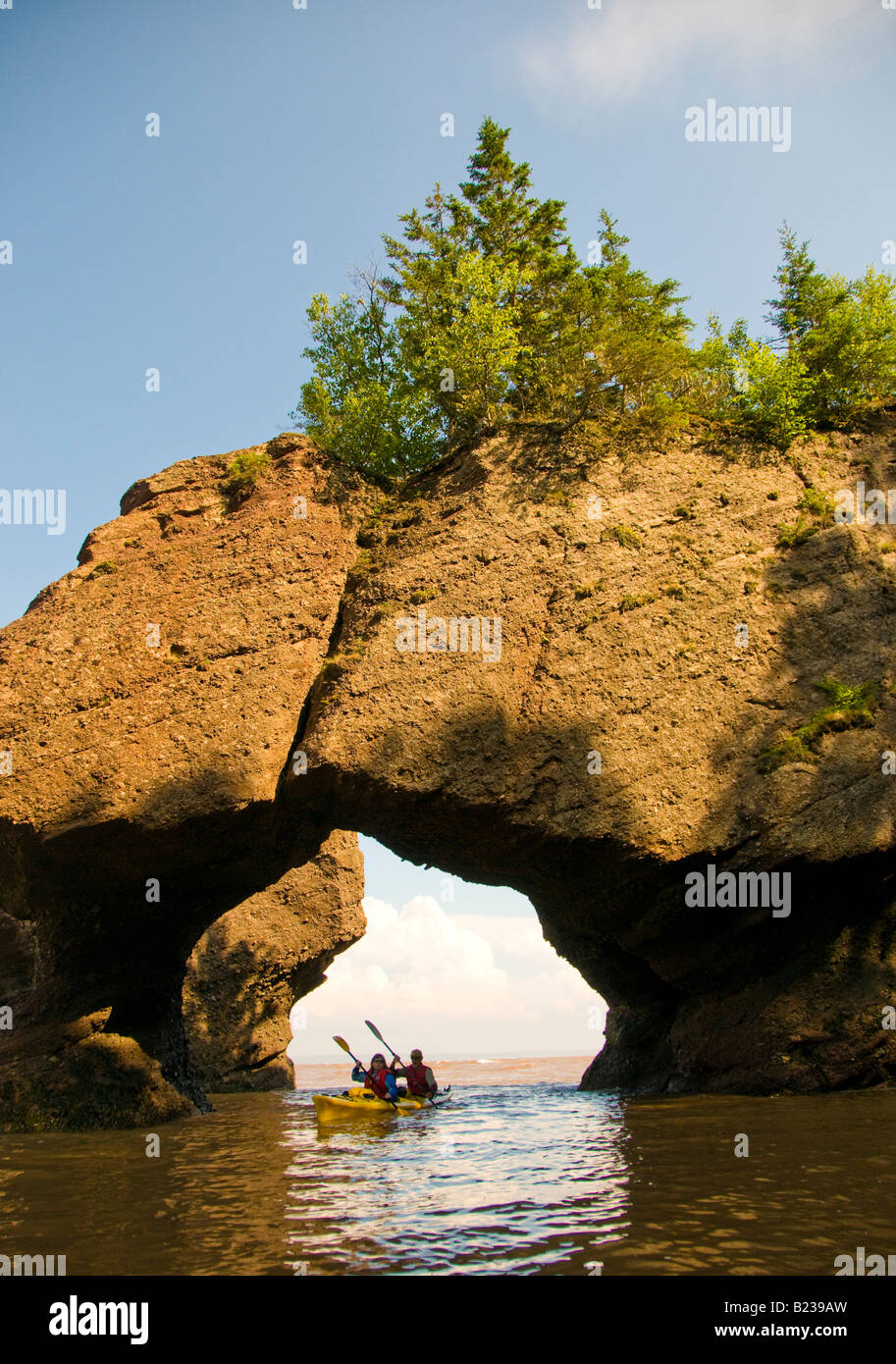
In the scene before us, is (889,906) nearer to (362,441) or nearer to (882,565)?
(882,565)

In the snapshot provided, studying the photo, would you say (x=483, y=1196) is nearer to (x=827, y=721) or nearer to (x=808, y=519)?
(x=827, y=721)

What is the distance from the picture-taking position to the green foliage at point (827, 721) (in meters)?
16.2

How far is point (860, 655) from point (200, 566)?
43.8 feet

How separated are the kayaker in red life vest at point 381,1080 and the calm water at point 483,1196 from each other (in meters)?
3.45

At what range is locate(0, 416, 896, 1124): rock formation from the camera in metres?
15.7

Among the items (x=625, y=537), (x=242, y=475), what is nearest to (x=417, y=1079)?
(x=625, y=537)

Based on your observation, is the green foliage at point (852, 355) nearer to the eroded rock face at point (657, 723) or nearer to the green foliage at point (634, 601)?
the eroded rock face at point (657, 723)

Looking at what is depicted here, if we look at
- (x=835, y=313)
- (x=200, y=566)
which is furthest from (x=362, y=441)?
(x=835, y=313)

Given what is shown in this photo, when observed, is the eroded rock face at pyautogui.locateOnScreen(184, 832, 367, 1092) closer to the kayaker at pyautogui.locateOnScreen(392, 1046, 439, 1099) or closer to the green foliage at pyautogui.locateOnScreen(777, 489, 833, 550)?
the kayaker at pyautogui.locateOnScreen(392, 1046, 439, 1099)

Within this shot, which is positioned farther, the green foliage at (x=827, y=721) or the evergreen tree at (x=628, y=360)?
the evergreen tree at (x=628, y=360)

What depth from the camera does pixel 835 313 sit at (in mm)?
20234

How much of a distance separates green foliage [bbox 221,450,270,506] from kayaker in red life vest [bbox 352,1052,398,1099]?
1266 cm

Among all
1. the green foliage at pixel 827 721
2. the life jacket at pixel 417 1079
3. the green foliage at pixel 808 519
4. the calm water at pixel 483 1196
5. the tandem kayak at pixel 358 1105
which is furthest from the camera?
the life jacket at pixel 417 1079

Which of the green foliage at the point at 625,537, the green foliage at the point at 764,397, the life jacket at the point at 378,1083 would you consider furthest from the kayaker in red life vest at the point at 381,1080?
the green foliage at the point at 764,397
